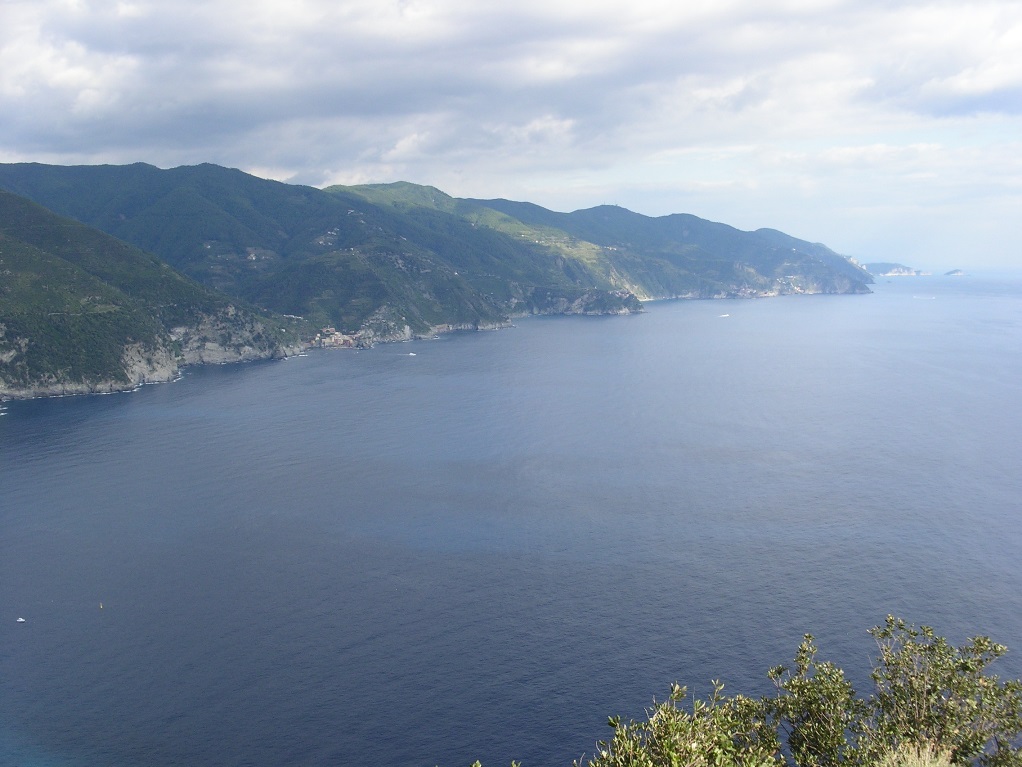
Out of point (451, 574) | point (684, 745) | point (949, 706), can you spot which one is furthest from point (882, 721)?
point (451, 574)

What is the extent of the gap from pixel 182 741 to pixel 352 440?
9660 centimetres

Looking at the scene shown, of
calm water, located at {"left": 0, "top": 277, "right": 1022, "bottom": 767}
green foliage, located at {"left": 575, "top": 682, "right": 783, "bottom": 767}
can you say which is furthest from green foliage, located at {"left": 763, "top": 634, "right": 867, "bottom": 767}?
calm water, located at {"left": 0, "top": 277, "right": 1022, "bottom": 767}

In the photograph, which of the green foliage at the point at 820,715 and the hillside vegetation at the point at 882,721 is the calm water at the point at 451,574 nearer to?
the green foliage at the point at 820,715

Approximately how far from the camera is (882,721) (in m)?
40.4

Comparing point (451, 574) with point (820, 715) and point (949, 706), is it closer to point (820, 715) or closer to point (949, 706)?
point (820, 715)

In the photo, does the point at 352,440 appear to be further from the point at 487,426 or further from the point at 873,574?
the point at 873,574

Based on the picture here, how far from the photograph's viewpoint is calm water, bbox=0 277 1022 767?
6706 cm

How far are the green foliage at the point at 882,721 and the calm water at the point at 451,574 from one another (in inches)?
1000

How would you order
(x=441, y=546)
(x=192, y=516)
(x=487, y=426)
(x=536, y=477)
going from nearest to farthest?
(x=441, y=546)
(x=192, y=516)
(x=536, y=477)
(x=487, y=426)

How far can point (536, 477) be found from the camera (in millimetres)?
132125

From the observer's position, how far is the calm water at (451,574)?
220ft

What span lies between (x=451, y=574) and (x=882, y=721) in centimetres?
5976

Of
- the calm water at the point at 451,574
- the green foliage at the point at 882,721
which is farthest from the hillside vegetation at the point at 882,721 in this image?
the calm water at the point at 451,574

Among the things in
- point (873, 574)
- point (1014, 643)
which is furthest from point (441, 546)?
point (1014, 643)
